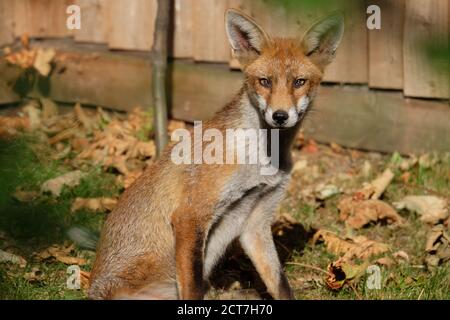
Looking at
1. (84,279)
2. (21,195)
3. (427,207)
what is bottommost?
(84,279)

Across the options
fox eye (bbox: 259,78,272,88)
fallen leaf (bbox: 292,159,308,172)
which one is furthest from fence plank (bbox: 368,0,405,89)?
fox eye (bbox: 259,78,272,88)

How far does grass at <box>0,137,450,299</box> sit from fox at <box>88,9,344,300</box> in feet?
1.26

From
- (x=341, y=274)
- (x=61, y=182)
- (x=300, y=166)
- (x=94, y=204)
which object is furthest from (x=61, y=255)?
(x=300, y=166)

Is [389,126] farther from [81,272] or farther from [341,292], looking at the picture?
[81,272]

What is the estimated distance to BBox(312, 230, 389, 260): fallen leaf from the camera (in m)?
4.91

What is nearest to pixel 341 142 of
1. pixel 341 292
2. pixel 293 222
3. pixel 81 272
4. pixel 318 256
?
pixel 293 222

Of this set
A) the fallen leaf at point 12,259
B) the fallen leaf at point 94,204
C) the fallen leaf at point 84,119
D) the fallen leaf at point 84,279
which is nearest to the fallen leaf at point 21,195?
the fallen leaf at point 84,279

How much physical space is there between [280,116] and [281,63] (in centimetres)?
42

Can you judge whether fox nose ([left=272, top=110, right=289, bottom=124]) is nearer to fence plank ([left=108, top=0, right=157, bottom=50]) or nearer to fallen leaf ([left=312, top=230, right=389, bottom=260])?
fallen leaf ([left=312, top=230, right=389, bottom=260])

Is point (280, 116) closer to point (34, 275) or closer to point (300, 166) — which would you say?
point (34, 275)

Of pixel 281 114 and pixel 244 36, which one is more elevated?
pixel 244 36

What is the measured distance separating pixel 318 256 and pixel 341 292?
2.47 ft

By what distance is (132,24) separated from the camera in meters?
7.66

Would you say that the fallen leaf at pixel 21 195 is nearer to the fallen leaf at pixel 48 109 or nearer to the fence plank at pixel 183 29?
the fence plank at pixel 183 29
